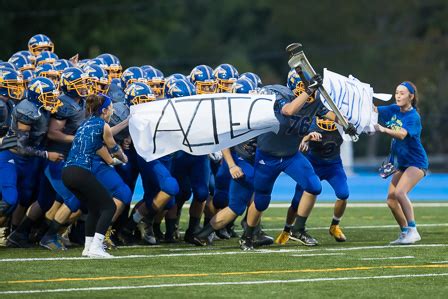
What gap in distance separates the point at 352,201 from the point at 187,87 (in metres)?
8.71

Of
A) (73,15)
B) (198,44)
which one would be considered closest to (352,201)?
(73,15)

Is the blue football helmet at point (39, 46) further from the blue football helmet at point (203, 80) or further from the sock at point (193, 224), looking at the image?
the sock at point (193, 224)

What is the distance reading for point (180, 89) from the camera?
12.8 meters

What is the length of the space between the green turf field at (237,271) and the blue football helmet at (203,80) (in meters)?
1.70

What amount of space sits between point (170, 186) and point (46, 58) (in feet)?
9.23

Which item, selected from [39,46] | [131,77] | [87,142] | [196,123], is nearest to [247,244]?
[196,123]

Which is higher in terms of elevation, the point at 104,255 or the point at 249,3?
the point at 249,3

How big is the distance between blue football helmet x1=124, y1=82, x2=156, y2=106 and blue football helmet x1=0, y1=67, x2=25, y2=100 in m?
1.10

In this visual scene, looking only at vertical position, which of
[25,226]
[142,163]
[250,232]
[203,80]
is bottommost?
[25,226]

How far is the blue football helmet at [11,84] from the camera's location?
12648 millimetres

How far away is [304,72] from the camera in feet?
37.2

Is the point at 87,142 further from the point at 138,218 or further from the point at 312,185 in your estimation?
the point at 312,185

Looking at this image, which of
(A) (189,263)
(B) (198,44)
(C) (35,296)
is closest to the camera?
(C) (35,296)

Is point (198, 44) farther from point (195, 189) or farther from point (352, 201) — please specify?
point (195, 189)
